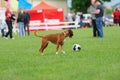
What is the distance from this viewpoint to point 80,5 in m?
77.3

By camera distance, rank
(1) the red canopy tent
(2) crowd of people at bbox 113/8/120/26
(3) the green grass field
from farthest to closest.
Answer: (1) the red canopy tent
(2) crowd of people at bbox 113/8/120/26
(3) the green grass field

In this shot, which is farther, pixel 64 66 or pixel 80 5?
pixel 80 5

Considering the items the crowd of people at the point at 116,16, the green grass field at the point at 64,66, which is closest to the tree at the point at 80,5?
the crowd of people at the point at 116,16

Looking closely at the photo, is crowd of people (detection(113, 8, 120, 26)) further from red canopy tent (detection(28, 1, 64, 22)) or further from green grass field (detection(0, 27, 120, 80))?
green grass field (detection(0, 27, 120, 80))

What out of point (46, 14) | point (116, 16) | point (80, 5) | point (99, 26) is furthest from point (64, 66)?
point (80, 5)

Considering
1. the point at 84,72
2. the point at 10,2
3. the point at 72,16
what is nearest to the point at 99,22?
the point at 84,72

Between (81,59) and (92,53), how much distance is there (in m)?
1.92

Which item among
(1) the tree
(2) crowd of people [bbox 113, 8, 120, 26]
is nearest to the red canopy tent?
→ (2) crowd of people [bbox 113, 8, 120, 26]

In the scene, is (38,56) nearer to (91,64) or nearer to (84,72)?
(91,64)

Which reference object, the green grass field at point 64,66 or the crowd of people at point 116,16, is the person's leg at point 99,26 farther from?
the crowd of people at point 116,16

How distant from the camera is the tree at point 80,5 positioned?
7688 centimetres

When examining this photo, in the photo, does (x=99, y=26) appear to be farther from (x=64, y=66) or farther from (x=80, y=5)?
(x=80, y=5)

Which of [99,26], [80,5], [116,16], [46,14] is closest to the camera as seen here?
[99,26]

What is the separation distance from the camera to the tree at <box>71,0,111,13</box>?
3027 inches
